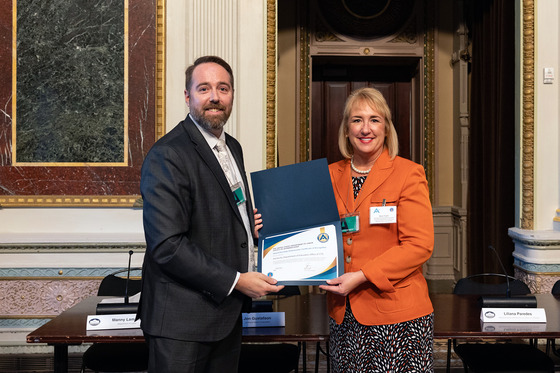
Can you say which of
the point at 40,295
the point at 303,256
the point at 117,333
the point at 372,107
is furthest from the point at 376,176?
the point at 40,295

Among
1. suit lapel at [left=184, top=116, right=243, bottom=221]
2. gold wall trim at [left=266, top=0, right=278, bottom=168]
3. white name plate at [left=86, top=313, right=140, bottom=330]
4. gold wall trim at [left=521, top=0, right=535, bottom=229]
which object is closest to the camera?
suit lapel at [left=184, top=116, right=243, bottom=221]

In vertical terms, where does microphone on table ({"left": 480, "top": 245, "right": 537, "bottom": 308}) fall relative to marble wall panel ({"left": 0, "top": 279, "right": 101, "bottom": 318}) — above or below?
above

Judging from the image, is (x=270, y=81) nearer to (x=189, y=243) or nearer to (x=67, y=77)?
(x=67, y=77)

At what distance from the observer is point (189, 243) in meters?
1.67

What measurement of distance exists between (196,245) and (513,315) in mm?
1583

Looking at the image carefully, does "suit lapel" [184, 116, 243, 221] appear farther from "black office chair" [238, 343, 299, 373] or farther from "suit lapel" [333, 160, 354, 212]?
"black office chair" [238, 343, 299, 373]

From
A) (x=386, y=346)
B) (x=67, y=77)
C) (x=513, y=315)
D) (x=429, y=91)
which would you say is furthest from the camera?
(x=429, y=91)

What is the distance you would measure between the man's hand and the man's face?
19.5 inches

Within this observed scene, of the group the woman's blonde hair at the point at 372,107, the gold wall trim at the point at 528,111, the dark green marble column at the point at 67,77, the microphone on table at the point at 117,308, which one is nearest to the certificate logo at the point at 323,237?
the woman's blonde hair at the point at 372,107

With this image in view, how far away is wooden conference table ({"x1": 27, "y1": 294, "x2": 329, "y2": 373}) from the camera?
230cm

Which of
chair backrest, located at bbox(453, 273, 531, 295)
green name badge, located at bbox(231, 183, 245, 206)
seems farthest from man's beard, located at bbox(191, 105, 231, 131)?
chair backrest, located at bbox(453, 273, 531, 295)

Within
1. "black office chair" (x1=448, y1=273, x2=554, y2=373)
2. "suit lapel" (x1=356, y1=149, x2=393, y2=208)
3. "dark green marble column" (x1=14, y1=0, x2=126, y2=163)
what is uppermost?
"dark green marble column" (x1=14, y1=0, x2=126, y2=163)

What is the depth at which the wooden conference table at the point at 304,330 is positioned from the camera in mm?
2309

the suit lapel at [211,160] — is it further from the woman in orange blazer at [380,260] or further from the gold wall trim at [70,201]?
the gold wall trim at [70,201]
